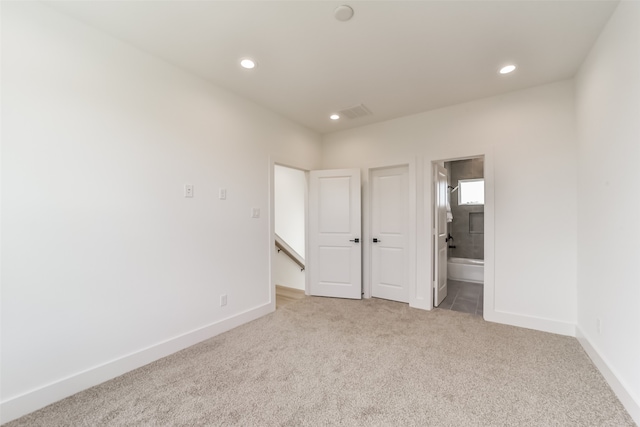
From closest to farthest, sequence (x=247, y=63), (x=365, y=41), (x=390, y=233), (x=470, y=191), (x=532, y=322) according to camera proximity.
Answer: (x=365, y=41), (x=247, y=63), (x=532, y=322), (x=390, y=233), (x=470, y=191)

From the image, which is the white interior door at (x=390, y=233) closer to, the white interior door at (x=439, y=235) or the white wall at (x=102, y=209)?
the white interior door at (x=439, y=235)

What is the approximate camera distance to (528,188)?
9.27ft

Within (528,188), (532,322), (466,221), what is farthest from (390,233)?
(466,221)

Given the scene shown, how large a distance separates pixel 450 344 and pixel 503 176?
1.92 metres

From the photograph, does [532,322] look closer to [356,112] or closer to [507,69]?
[507,69]

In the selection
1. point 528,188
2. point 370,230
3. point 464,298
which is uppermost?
point 528,188

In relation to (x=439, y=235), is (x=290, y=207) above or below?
above

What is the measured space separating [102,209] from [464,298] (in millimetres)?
4460

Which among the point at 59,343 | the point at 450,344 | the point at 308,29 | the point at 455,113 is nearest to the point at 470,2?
the point at 308,29

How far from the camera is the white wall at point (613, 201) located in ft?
5.26

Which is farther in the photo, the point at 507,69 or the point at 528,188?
the point at 528,188

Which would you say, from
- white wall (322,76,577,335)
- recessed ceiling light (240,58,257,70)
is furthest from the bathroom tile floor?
recessed ceiling light (240,58,257,70)

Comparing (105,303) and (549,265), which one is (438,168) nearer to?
(549,265)

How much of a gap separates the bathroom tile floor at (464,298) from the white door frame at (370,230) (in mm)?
613
